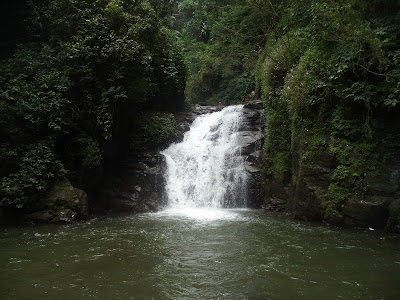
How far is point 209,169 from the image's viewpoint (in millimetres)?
12883

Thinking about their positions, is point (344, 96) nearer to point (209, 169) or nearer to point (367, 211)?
point (367, 211)

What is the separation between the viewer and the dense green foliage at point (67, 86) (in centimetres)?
941

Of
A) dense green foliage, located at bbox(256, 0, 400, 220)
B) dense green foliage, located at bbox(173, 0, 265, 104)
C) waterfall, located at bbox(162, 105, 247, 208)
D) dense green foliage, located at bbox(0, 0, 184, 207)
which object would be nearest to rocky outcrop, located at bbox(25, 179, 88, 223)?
dense green foliage, located at bbox(0, 0, 184, 207)

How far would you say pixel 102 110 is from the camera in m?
11.0

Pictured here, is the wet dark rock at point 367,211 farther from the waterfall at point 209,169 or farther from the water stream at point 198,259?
the waterfall at point 209,169

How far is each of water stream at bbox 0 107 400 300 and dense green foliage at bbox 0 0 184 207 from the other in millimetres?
2108

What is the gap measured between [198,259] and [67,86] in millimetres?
7902

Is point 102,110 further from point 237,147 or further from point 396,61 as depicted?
point 396,61

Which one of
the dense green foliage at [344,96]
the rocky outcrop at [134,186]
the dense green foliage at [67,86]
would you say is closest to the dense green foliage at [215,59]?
the dense green foliage at [67,86]

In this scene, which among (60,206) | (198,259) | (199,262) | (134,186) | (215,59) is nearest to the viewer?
(199,262)

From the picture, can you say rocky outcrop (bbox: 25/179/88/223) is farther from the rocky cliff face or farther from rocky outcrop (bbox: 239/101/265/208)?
Result: rocky outcrop (bbox: 239/101/265/208)

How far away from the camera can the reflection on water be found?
454cm

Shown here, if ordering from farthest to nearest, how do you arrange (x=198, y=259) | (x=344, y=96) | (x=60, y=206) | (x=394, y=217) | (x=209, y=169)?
(x=209, y=169), (x=60, y=206), (x=344, y=96), (x=394, y=217), (x=198, y=259)

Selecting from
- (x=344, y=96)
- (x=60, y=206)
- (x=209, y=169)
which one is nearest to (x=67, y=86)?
(x=60, y=206)
